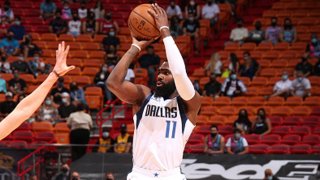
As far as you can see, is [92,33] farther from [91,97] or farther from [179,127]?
[179,127]

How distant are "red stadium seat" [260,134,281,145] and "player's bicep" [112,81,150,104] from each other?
970cm

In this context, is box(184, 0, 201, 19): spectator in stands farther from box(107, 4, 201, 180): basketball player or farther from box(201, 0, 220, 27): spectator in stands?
box(107, 4, 201, 180): basketball player

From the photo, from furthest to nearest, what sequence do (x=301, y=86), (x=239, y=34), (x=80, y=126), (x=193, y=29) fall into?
(x=193, y=29)
(x=239, y=34)
(x=301, y=86)
(x=80, y=126)

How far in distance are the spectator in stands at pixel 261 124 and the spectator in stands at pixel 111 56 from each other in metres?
4.82

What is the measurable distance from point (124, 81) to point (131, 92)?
111mm

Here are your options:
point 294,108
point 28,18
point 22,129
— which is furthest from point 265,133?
point 28,18

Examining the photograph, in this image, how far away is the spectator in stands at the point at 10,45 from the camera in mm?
21328

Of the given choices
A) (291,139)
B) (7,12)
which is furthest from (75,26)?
(291,139)

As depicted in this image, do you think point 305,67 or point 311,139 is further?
point 305,67

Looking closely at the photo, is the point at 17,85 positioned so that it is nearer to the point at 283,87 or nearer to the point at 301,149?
the point at 283,87

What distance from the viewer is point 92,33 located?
2258 cm

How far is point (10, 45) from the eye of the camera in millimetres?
21531

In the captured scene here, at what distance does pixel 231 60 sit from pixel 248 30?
2326mm

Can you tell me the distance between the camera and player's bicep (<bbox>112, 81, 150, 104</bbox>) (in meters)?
6.31
